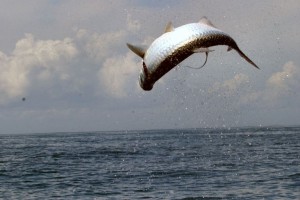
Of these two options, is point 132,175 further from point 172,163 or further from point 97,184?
point 172,163

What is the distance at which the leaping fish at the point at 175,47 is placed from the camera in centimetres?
598

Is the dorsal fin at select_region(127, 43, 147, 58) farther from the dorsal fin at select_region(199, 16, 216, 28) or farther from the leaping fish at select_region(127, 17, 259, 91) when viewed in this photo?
the dorsal fin at select_region(199, 16, 216, 28)

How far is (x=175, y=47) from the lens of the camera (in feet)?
19.6

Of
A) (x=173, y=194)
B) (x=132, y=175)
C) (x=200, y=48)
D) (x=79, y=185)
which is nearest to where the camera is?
(x=200, y=48)

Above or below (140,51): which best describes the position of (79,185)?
below

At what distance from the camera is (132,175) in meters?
38.8

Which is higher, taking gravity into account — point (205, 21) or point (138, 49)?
point (205, 21)

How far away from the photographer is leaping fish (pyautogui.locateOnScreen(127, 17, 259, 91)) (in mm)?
5977

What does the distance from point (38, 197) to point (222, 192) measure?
11.2 meters

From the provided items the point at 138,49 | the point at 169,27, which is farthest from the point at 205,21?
the point at 138,49

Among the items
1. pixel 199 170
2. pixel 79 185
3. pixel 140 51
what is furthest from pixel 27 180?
pixel 140 51

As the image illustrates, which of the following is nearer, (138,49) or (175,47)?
(175,47)

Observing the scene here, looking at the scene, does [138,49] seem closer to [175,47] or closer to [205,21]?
[175,47]

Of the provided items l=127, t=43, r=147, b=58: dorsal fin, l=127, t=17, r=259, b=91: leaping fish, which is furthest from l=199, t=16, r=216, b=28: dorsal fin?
l=127, t=43, r=147, b=58: dorsal fin
